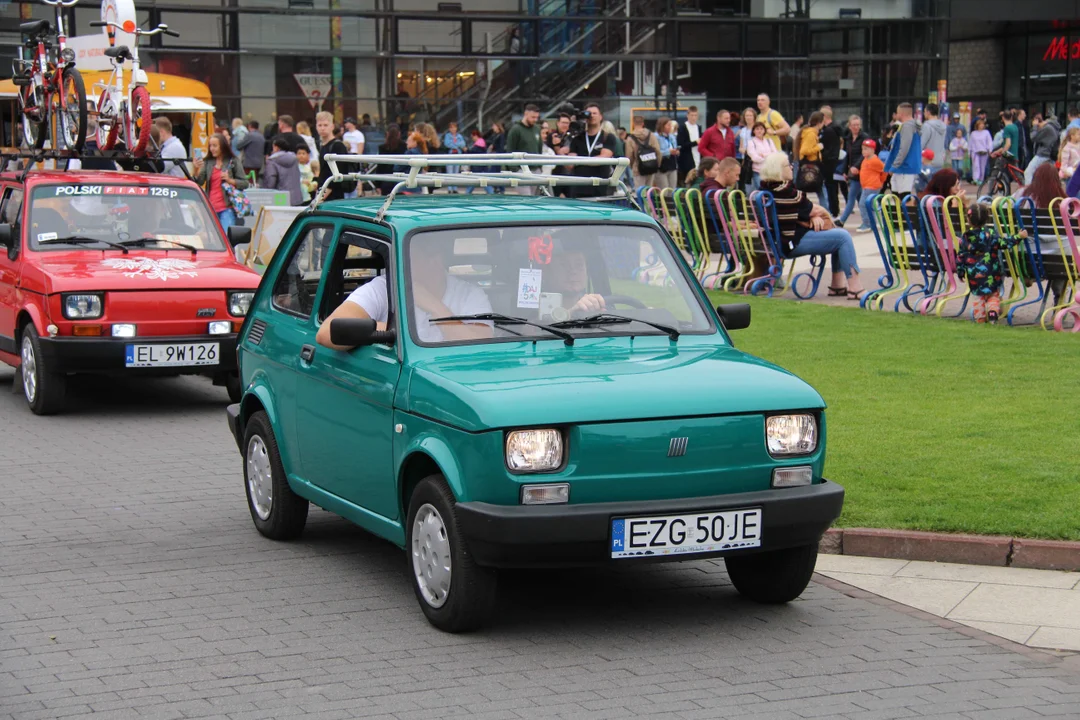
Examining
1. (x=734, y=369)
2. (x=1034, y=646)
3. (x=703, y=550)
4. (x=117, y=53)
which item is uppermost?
(x=117, y=53)

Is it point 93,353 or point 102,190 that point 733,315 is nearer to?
point 93,353

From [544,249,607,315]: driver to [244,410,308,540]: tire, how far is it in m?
1.76

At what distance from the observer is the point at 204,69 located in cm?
3772

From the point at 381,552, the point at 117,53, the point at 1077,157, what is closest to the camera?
the point at 381,552

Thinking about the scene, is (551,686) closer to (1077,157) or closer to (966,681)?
(966,681)

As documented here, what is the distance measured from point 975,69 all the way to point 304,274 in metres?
43.2

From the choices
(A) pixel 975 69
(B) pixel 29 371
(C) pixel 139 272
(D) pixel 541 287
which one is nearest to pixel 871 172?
(C) pixel 139 272

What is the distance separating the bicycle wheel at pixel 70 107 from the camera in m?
15.1

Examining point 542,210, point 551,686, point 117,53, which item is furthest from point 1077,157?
point 551,686

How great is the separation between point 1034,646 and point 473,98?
1338 inches

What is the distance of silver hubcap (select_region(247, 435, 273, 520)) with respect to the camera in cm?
777

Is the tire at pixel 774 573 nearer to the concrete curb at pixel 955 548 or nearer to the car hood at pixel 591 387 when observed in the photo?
the car hood at pixel 591 387

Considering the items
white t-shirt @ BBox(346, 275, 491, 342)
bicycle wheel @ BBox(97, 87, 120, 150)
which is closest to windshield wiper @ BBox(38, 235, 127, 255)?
bicycle wheel @ BBox(97, 87, 120, 150)

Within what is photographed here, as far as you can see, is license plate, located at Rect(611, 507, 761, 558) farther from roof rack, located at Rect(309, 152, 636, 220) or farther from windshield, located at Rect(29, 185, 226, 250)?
windshield, located at Rect(29, 185, 226, 250)
